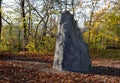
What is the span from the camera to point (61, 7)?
987 inches

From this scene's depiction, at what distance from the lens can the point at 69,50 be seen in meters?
12.1

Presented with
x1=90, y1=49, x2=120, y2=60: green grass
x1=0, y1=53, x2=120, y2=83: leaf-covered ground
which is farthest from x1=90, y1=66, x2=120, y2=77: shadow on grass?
x1=90, y1=49, x2=120, y2=60: green grass

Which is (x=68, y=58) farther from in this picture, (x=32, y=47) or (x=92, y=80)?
(x=32, y=47)

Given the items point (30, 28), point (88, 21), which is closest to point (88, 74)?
point (30, 28)

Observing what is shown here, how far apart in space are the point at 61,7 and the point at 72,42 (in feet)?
43.0

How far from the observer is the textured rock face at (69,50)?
12.0m

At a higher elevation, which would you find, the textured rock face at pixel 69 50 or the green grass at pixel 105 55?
the textured rock face at pixel 69 50

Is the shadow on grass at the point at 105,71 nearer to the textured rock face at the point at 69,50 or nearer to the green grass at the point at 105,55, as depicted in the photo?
the textured rock face at the point at 69,50

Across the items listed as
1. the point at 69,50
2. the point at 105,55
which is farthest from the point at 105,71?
the point at 105,55

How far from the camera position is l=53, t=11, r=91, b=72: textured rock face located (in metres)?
12.0

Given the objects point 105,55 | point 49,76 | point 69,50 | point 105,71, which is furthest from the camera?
point 105,55

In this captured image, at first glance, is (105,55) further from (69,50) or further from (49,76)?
(49,76)

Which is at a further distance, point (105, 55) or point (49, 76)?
point (105, 55)

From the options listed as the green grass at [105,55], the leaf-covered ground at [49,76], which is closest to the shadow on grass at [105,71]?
the leaf-covered ground at [49,76]
